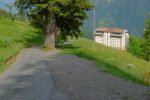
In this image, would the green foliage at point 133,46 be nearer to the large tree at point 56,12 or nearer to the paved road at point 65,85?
the large tree at point 56,12

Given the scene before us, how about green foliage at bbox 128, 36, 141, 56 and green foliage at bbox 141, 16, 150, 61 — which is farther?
green foliage at bbox 128, 36, 141, 56

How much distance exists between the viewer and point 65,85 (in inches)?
713

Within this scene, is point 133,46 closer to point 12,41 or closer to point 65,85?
point 12,41

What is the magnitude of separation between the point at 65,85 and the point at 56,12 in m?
23.4

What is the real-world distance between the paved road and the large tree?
16.8 meters

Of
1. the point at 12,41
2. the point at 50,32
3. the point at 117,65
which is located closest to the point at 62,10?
the point at 50,32

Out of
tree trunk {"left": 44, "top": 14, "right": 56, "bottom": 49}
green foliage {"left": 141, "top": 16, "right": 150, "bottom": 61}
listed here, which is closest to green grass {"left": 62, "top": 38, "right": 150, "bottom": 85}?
tree trunk {"left": 44, "top": 14, "right": 56, "bottom": 49}

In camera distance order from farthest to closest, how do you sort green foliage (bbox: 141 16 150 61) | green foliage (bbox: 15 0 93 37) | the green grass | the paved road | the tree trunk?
green foliage (bbox: 141 16 150 61)
the tree trunk
green foliage (bbox: 15 0 93 37)
the green grass
the paved road

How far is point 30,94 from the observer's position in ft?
51.6

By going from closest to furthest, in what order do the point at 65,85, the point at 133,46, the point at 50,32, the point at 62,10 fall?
1. the point at 65,85
2. the point at 62,10
3. the point at 50,32
4. the point at 133,46

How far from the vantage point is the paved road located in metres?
15.5

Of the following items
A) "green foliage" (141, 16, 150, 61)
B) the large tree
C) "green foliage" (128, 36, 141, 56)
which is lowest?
"green foliage" (128, 36, 141, 56)

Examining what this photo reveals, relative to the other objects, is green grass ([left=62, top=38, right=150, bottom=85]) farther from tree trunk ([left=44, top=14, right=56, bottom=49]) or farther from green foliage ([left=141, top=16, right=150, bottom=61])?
green foliage ([left=141, top=16, right=150, bottom=61])

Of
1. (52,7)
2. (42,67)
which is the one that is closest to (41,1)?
→ (52,7)
